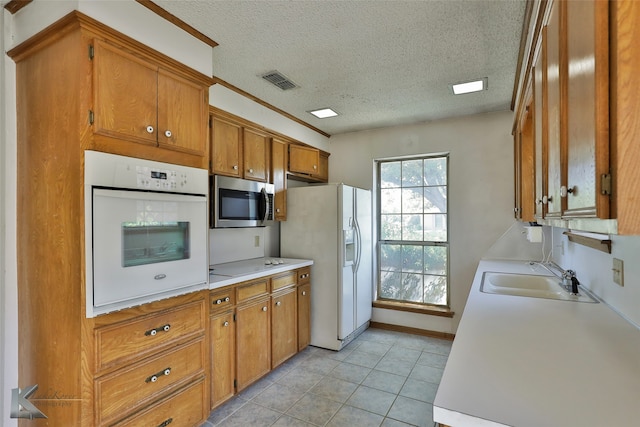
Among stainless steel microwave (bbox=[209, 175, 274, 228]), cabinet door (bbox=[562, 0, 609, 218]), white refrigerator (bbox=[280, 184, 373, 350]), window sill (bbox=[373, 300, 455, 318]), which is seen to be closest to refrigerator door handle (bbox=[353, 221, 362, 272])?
white refrigerator (bbox=[280, 184, 373, 350])

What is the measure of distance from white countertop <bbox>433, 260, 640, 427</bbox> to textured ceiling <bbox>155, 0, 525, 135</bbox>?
1.65 m

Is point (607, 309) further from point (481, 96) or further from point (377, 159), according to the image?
point (377, 159)

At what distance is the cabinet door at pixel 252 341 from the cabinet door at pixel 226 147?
1.16 m

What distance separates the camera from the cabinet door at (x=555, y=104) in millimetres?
997

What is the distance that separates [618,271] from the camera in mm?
1412

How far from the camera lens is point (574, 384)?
2.85 feet

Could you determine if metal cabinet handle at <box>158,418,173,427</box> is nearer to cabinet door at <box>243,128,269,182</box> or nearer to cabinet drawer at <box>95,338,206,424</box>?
cabinet drawer at <box>95,338,206,424</box>

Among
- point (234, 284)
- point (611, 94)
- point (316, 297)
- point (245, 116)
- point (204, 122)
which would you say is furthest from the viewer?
point (316, 297)

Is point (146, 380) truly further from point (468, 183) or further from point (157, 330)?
point (468, 183)

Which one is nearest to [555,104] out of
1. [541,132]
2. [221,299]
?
[541,132]

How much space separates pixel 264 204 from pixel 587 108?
8.80 ft

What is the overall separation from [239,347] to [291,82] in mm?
2208

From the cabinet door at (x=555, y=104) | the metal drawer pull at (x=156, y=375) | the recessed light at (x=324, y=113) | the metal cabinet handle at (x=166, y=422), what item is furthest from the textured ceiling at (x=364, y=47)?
the metal cabinet handle at (x=166, y=422)

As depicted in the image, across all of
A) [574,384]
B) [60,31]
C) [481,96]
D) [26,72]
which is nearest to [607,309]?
[574,384]
